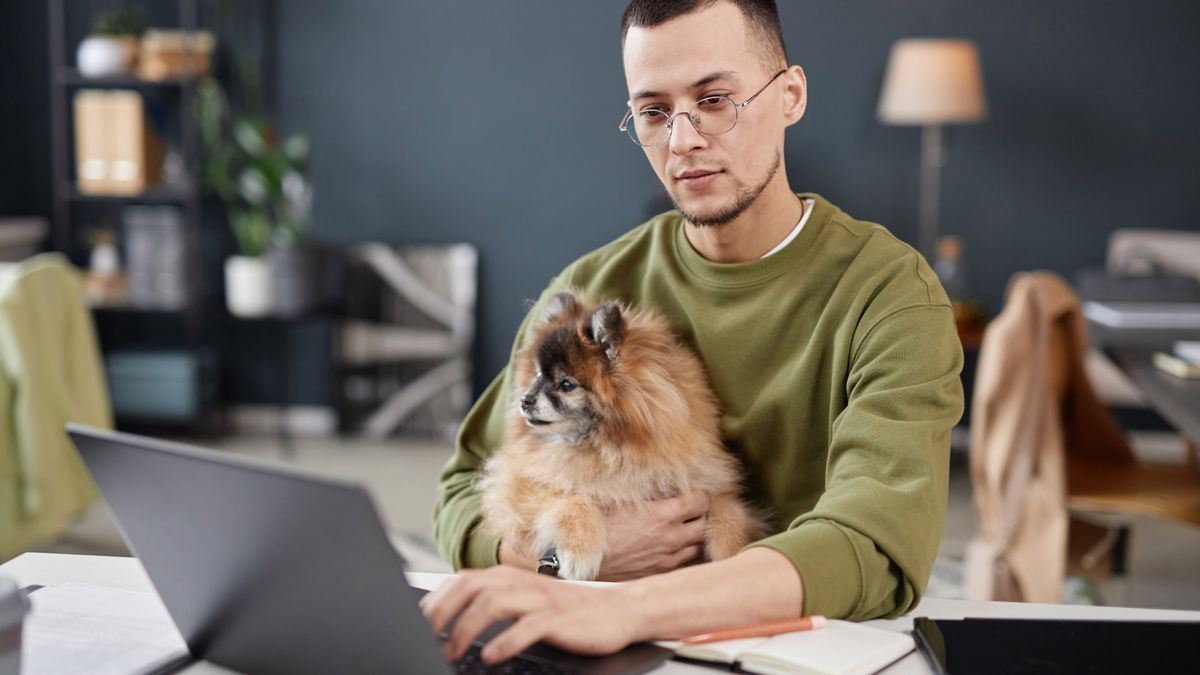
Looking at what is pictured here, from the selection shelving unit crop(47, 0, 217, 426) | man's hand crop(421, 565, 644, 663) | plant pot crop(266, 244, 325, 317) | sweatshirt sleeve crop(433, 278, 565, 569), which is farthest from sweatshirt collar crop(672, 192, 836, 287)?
shelving unit crop(47, 0, 217, 426)

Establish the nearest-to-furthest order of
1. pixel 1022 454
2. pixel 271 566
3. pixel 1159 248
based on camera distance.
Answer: pixel 271 566 → pixel 1022 454 → pixel 1159 248

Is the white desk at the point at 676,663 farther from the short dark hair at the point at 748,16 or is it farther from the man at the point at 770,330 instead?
the short dark hair at the point at 748,16

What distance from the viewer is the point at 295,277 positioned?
489 cm

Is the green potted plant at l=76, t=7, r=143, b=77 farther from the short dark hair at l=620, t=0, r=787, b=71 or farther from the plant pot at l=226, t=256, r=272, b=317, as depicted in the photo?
the short dark hair at l=620, t=0, r=787, b=71

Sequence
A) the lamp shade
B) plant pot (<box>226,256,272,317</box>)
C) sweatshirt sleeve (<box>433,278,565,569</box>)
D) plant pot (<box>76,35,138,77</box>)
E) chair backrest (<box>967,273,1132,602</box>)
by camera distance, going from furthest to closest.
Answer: plant pot (<box>226,256,272,317</box>) < plant pot (<box>76,35,138,77</box>) < the lamp shade < chair backrest (<box>967,273,1132,602</box>) < sweatshirt sleeve (<box>433,278,565,569</box>)

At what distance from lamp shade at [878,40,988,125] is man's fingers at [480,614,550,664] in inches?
153

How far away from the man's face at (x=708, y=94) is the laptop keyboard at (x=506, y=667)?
0.71 metres

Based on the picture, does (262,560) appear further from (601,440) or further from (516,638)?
(601,440)

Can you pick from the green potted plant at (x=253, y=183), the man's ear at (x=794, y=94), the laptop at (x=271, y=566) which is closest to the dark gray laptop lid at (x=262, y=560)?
the laptop at (x=271, y=566)

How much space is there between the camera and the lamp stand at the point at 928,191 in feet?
16.1

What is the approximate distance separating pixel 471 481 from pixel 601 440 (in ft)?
0.72

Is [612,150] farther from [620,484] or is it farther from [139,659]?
[139,659]

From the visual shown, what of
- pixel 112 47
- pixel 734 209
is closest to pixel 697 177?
pixel 734 209

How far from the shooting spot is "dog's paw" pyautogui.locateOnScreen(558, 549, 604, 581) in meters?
1.49
